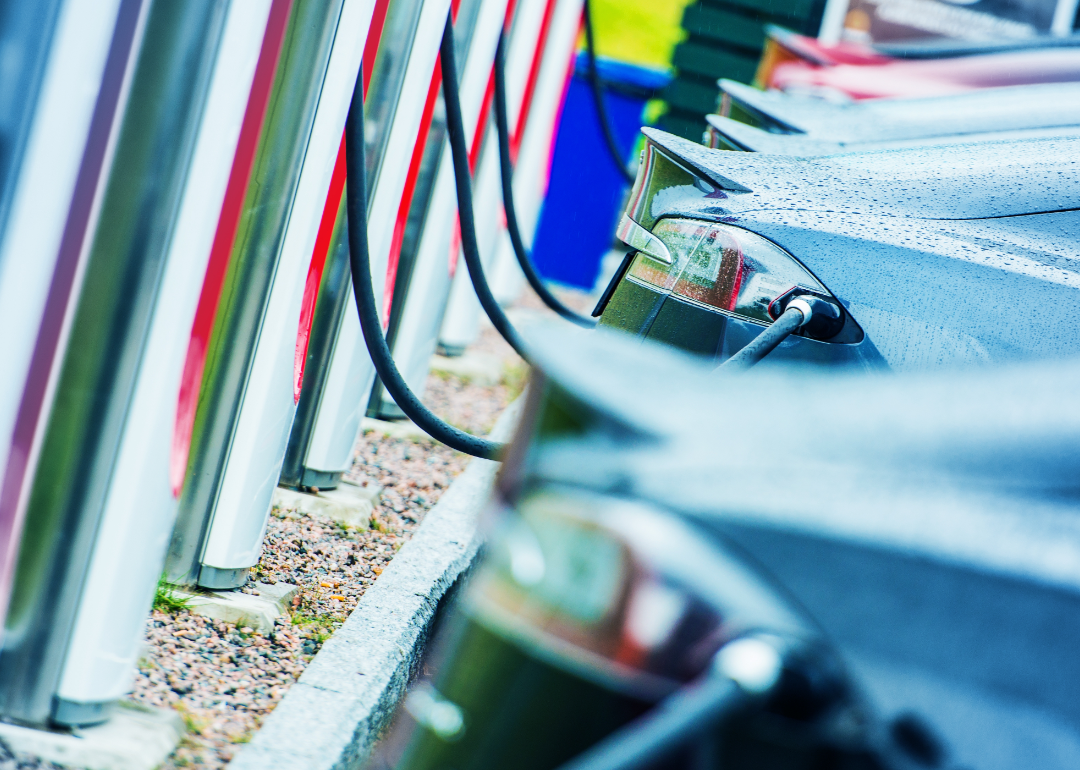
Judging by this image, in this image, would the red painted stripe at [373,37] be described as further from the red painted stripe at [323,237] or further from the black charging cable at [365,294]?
the black charging cable at [365,294]

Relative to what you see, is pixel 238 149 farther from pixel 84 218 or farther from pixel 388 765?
pixel 388 765

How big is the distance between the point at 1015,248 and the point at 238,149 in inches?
58.3

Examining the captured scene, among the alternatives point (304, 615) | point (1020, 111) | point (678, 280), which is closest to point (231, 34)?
point (678, 280)

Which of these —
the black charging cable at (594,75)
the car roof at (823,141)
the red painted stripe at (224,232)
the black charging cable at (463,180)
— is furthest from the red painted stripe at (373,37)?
the black charging cable at (594,75)

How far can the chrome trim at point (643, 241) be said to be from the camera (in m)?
2.51

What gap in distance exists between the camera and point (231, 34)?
1.78 m

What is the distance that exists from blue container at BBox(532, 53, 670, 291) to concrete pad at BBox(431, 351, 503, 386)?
206 cm

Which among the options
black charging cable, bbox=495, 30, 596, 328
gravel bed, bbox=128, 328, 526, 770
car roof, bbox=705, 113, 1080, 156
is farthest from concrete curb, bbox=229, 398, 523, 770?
car roof, bbox=705, 113, 1080, 156

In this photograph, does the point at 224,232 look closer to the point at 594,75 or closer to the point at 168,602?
the point at 168,602

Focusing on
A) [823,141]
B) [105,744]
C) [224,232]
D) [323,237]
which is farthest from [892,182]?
[105,744]

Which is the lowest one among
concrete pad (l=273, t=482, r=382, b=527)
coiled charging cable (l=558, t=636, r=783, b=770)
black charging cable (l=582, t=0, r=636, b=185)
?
concrete pad (l=273, t=482, r=382, b=527)

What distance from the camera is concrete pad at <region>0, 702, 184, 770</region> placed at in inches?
74.7

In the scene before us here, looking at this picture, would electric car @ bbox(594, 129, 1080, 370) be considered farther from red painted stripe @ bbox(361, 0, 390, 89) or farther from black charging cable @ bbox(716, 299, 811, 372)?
red painted stripe @ bbox(361, 0, 390, 89)

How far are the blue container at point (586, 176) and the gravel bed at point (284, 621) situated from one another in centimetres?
359
